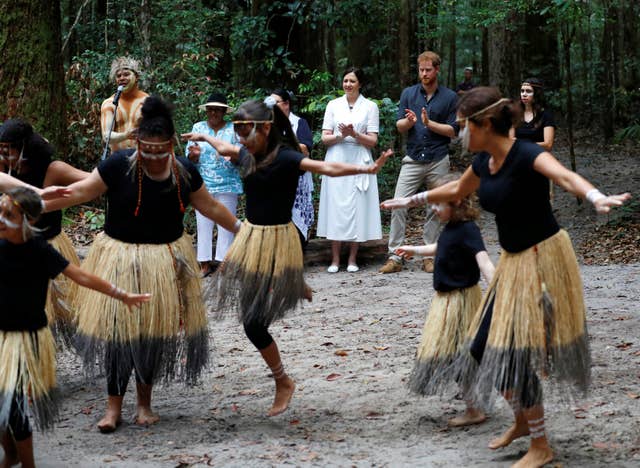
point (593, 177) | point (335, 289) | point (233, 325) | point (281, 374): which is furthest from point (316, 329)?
point (593, 177)

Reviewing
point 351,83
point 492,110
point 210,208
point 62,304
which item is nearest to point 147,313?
point 210,208

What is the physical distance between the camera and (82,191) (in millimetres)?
4805

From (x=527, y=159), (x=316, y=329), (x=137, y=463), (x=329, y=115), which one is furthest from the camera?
(x=329, y=115)

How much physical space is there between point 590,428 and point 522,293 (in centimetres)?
101

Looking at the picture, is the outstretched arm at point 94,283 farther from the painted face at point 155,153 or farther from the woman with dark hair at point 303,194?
the woman with dark hair at point 303,194

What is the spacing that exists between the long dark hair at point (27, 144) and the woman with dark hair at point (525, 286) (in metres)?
2.63

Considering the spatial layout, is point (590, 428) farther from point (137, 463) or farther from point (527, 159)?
point (137, 463)

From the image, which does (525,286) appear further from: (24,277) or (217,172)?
(217,172)

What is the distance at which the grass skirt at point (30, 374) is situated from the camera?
3969 millimetres

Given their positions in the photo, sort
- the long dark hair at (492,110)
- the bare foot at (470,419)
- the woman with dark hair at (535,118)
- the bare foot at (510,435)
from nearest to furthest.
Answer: the long dark hair at (492,110) < the bare foot at (510,435) < the bare foot at (470,419) < the woman with dark hair at (535,118)

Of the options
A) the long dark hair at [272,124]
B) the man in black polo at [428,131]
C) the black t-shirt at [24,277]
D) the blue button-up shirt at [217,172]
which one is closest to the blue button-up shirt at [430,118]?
the man in black polo at [428,131]

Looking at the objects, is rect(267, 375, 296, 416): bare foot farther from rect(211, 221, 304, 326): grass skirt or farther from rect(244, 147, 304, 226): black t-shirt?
rect(244, 147, 304, 226): black t-shirt

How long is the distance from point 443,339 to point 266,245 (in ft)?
3.81

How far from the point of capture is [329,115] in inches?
358
